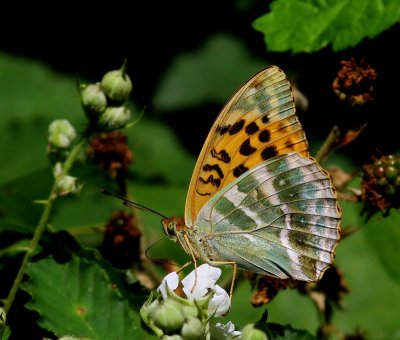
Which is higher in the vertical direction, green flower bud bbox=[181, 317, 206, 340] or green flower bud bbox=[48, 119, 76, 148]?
green flower bud bbox=[48, 119, 76, 148]

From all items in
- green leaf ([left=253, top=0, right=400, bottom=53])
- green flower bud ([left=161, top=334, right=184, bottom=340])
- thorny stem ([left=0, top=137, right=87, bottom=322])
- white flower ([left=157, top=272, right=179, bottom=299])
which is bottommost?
green flower bud ([left=161, top=334, right=184, bottom=340])

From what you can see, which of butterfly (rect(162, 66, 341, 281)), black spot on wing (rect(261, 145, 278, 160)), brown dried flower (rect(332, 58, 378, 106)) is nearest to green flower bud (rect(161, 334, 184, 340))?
butterfly (rect(162, 66, 341, 281))

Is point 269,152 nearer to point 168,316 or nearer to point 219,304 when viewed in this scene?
point 219,304

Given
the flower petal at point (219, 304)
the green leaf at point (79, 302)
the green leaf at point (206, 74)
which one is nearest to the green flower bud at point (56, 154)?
the green leaf at point (79, 302)

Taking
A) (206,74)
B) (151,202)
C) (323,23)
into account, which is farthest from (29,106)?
(323,23)

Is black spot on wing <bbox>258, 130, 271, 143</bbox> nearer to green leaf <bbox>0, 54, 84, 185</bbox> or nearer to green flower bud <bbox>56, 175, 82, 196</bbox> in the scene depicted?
green flower bud <bbox>56, 175, 82, 196</bbox>
